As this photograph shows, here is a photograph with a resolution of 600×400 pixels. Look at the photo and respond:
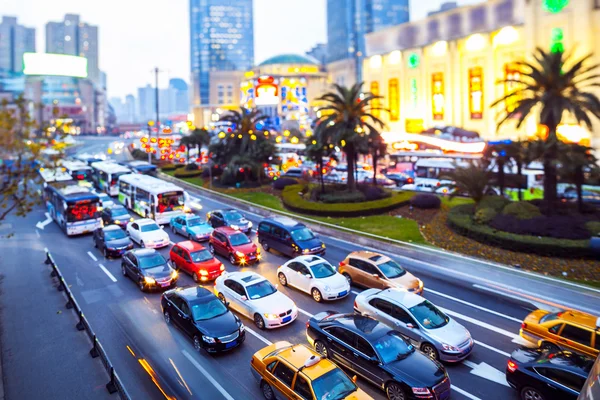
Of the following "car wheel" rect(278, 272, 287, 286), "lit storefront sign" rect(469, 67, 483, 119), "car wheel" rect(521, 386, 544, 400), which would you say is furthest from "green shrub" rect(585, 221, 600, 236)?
"lit storefront sign" rect(469, 67, 483, 119)

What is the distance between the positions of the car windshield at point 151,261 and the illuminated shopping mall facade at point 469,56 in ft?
165

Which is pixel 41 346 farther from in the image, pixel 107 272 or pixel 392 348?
pixel 392 348

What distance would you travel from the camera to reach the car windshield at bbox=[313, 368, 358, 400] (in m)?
9.74

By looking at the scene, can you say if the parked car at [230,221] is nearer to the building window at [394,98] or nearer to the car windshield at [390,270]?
the car windshield at [390,270]

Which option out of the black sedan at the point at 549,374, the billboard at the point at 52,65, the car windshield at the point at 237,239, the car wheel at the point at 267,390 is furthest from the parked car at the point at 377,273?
the billboard at the point at 52,65

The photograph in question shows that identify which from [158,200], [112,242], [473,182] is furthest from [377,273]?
[158,200]

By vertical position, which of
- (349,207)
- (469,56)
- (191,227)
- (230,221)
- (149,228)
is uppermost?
(469,56)

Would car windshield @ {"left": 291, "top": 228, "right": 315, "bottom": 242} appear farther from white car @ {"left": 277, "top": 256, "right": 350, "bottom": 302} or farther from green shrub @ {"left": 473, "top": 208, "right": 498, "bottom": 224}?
green shrub @ {"left": 473, "top": 208, "right": 498, "bottom": 224}

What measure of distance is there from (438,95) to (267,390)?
253 ft

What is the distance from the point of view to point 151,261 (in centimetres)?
1972

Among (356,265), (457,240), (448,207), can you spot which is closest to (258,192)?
(448,207)

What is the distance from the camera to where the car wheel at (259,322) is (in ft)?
49.6

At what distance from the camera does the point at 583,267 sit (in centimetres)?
2033

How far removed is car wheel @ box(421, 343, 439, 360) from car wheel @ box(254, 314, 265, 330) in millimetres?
5239
